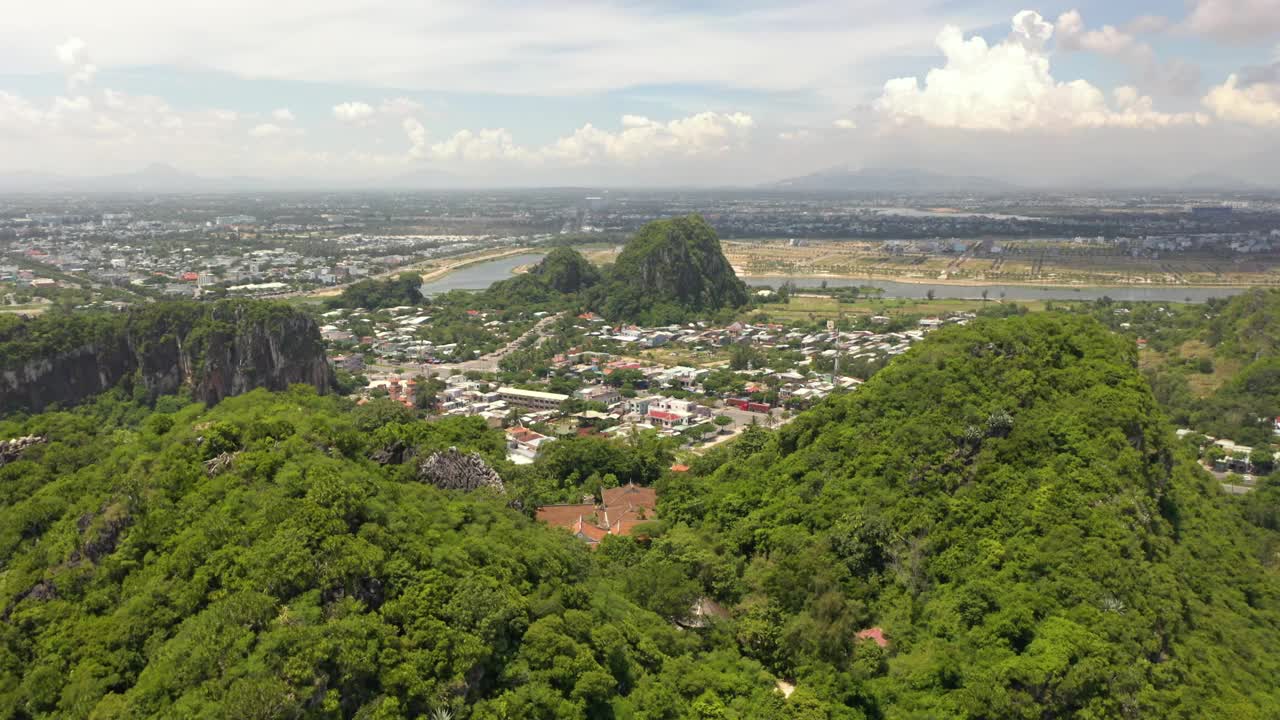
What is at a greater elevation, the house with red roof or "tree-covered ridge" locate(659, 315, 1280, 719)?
"tree-covered ridge" locate(659, 315, 1280, 719)

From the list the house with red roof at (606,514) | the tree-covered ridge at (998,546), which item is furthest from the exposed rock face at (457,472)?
the tree-covered ridge at (998,546)

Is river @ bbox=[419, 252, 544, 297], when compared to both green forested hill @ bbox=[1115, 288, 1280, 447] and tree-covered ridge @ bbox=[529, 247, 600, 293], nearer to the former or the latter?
tree-covered ridge @ bbox=[529, 247, 600, 293]

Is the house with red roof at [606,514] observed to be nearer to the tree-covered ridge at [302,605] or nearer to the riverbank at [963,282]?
the tree-covered ridge at [302,605]

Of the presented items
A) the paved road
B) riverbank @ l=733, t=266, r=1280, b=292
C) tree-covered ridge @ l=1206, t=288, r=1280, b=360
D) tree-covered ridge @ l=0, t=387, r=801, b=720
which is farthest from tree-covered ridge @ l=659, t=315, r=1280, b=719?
riverbank @ l=733, t=266, r=1280, b=292

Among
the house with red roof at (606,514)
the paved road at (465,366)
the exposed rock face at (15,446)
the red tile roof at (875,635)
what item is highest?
the exposed rock face at (15,446)

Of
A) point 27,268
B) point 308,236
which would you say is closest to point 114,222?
point 308,236

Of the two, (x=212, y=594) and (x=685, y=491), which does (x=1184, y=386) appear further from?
(x=212, y=594)
